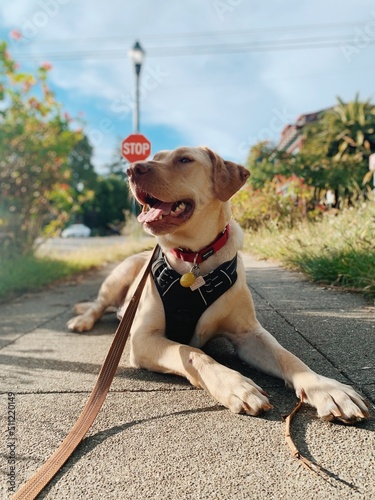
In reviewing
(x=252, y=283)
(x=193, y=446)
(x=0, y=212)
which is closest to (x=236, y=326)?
(x=193, y=446)

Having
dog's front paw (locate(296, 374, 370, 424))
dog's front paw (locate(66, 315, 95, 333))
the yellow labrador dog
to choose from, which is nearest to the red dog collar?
the yellow labrador dog

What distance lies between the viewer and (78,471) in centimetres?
147

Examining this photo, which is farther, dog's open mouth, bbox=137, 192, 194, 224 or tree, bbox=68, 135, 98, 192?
tree, bbox=68, 135, 98, 192

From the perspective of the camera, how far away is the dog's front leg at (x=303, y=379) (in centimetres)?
171

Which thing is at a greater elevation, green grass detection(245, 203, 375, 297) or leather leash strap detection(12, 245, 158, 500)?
green grass detection(245, 203, 375, 297)

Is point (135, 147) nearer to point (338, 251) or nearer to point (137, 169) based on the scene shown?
point (338, 251)

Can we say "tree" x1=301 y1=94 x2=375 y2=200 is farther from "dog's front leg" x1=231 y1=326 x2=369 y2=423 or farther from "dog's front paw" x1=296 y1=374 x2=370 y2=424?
"dog's front paw" x1=296 y1=374 x2=370 y2=424

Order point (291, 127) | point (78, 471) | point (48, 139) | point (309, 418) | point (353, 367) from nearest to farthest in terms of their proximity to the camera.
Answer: point (78, 471)
point (309, 418)
point (353, 367)
point (48, 139)
point (291, 127)

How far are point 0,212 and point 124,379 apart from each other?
21.0 ft

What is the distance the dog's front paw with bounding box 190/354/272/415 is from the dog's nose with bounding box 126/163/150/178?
3.61 ft

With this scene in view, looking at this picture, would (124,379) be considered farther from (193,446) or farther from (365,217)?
(365,217)

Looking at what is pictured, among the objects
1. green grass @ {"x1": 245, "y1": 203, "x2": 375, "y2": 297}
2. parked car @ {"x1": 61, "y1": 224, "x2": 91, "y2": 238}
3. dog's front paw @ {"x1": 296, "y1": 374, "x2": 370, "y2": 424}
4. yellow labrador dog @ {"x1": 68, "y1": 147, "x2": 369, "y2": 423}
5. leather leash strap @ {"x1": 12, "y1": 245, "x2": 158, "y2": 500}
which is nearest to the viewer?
leather leash strap @ {"x1": 12, "y1": 245, "x2": 158, "y2": 500}

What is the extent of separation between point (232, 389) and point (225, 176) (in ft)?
4.42

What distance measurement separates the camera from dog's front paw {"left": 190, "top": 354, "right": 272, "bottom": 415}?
71.2 inches
